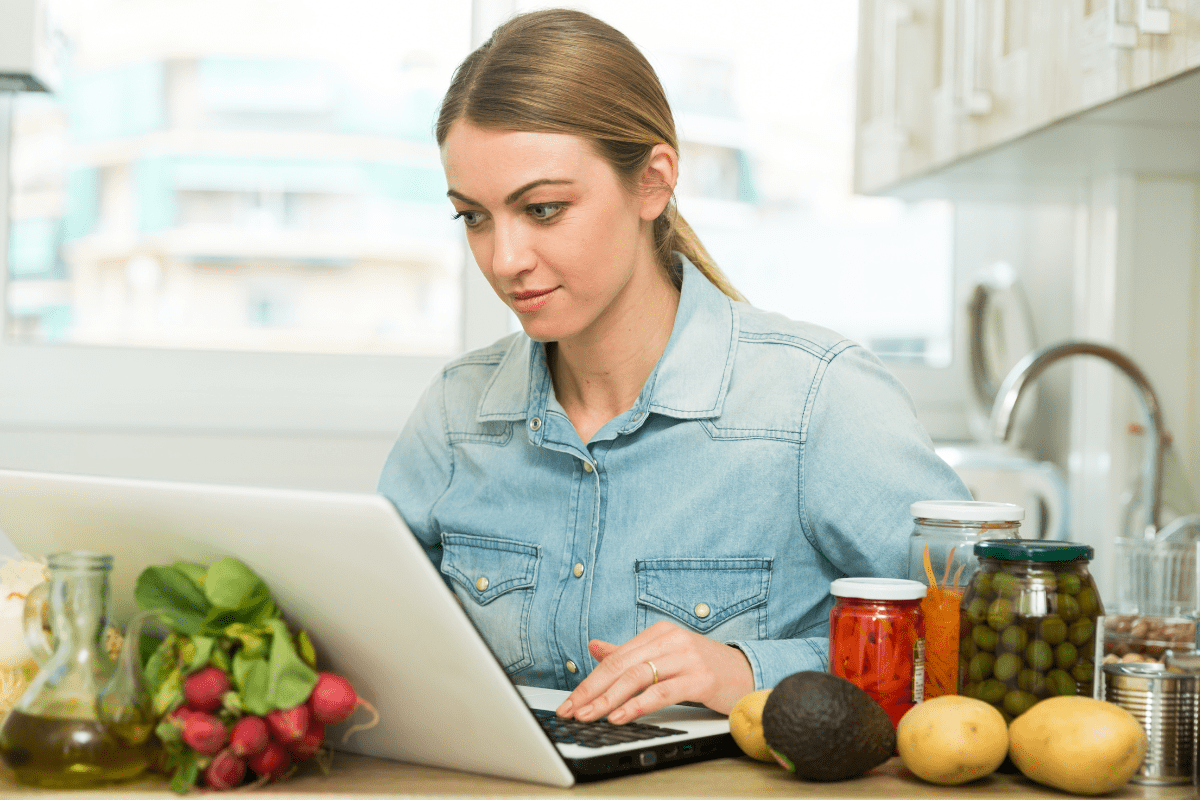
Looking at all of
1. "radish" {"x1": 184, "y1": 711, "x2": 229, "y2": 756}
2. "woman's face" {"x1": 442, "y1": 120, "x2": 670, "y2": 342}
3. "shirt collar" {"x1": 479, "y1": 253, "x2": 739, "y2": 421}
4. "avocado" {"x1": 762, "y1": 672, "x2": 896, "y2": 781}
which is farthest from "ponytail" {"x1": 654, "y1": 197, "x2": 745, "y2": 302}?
"radish" {"x1": 184, "y1": 711, "x2": 229, "y2": 756}

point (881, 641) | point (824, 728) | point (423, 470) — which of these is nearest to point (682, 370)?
point (423, 470)

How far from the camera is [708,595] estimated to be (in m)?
1.13

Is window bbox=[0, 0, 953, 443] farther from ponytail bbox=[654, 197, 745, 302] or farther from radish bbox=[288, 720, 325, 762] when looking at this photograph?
radish bbox=[288, 720, 325, 762]

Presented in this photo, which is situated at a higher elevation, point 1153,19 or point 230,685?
point 1153,19

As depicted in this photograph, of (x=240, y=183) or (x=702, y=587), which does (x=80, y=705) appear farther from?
(x=240, y=183)

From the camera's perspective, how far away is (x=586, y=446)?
1184 millimetres

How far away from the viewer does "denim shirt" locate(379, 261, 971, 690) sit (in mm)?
1108

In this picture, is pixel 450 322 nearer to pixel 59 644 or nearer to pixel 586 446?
pixel 586 446

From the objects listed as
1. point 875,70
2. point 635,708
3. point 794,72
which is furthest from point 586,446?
point 794,72

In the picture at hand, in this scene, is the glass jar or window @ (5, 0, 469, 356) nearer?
the glass jar

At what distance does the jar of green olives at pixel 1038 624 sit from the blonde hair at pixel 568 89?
573mm

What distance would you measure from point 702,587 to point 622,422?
0.58 feet

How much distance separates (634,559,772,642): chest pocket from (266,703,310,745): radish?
1.77 ft

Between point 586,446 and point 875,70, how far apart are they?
1.29 metres
